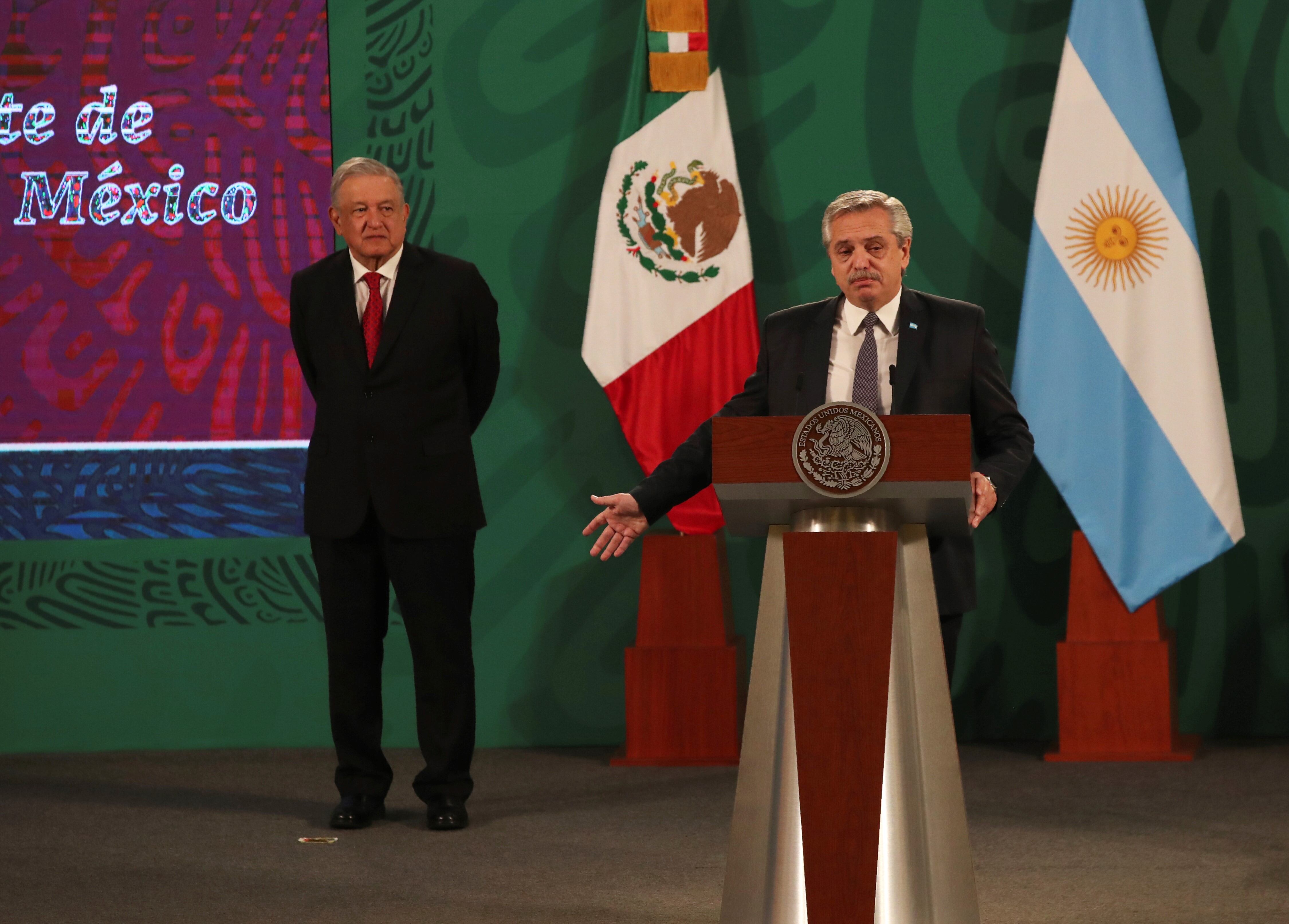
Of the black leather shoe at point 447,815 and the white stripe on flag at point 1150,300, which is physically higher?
the white stripe on flag at point 1150,300

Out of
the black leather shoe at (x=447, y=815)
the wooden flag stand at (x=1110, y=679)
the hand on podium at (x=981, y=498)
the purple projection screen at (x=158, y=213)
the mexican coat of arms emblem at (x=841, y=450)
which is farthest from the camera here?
Result: the purple projection screen at (x=158, y=213)

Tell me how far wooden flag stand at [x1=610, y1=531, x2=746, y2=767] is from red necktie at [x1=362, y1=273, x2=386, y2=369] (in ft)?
4.06

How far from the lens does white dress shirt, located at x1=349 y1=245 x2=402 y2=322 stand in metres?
3.63

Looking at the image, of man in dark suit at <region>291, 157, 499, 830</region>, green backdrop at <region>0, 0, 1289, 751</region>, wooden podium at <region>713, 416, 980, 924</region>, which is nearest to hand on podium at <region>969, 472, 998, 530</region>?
wooden podium at <region>713, 416, 980, 924</region>

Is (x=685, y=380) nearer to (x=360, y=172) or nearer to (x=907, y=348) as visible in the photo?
(x=360, y=172)

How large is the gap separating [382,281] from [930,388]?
5.46ft

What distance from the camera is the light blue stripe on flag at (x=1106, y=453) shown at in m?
4.35

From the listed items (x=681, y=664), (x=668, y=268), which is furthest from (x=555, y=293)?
(x=681, y=664)

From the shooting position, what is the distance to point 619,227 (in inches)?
186

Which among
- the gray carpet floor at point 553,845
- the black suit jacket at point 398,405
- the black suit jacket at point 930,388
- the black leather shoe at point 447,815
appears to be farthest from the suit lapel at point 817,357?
the black leather shoe at point 447,815

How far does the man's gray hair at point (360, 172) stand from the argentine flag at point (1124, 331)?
2014 mm

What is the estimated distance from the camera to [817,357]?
2.51 m

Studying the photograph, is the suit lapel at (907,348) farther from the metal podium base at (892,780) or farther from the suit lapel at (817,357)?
the metal podium base at (892,780)

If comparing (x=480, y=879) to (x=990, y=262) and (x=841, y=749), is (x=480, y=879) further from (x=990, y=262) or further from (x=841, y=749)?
(x=990, y=262)
